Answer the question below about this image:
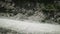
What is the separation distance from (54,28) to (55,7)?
0.29 meters

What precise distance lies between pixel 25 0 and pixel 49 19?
Result: 45 centimetres

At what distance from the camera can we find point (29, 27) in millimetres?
1460

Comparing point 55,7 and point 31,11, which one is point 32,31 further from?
point 55,7

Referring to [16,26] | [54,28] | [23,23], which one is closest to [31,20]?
[23,23]

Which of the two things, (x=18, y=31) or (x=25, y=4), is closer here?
(x=18, y=31)

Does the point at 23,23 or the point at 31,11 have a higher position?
the point at 31,11

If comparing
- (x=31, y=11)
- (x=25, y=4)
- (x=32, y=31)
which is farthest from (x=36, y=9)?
(x=32, y=31)

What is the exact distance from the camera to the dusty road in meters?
1.41

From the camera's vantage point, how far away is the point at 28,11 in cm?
154

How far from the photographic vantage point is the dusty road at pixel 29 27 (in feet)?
4.62

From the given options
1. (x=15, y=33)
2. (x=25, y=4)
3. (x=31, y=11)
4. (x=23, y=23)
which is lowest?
(x=15, y=33)

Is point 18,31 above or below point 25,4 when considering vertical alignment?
below

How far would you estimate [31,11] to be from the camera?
1.53m

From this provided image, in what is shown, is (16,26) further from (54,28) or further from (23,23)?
(54,28)
